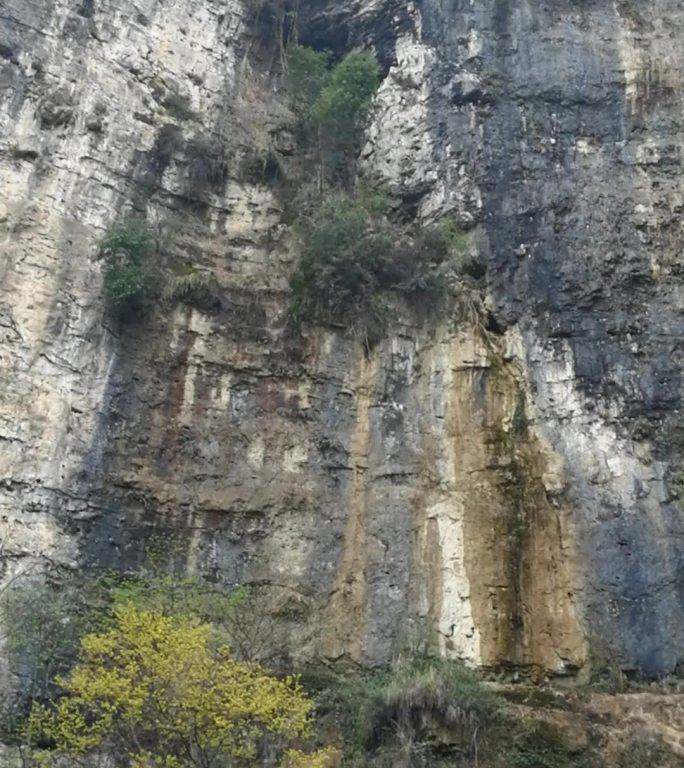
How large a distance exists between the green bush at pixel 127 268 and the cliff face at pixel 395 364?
29cm

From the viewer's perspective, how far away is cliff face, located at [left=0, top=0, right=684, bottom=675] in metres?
12.0

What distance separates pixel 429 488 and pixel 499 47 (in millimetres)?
8633

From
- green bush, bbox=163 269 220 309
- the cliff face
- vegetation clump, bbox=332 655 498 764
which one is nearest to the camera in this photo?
vegetation clump, bbox=332 655 498 764

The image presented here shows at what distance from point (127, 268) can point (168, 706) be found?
7.00 meters

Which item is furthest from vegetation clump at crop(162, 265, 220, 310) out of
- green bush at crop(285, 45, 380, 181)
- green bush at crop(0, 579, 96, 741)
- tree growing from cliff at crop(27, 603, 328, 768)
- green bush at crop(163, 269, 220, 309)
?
tree growing from cliff at crop(27, 603, 328, 768)

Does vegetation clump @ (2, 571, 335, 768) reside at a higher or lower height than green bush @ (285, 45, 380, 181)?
lower

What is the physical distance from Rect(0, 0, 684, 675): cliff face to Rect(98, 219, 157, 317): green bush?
0.95 ft

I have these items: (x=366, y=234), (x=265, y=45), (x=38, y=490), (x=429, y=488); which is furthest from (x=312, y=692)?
(x=265, y=45)

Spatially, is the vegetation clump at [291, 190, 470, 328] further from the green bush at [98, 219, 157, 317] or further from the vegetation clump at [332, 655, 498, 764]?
the vegetation clump at [332, 655, 498, 764]

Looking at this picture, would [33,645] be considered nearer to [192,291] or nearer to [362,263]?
[192,291]

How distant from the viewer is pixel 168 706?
8766mm

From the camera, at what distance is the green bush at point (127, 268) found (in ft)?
44.3

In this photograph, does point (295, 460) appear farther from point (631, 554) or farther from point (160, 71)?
point (160, 71)

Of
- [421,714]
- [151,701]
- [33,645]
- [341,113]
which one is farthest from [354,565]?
[341,113]
